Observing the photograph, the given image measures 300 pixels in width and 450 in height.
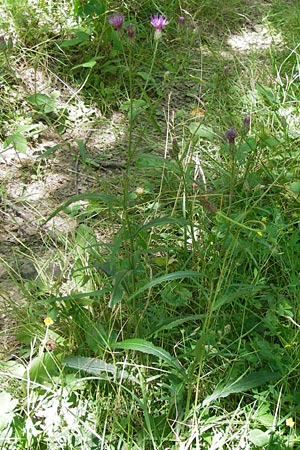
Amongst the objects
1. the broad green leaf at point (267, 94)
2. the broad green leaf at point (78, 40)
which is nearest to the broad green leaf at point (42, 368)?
the broad green leaf at point (267, 94)

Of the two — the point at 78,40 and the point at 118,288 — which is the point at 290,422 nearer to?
the point at 118,288

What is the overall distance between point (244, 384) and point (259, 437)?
0.14m

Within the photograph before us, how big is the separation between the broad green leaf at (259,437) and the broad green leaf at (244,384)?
4.4 inches

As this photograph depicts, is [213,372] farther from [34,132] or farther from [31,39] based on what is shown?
[31,39]

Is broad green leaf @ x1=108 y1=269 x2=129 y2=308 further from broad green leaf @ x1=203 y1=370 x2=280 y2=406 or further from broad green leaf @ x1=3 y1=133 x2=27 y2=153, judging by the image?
broad green leaf @ x1=3 y1=133 x2=27 y2=153

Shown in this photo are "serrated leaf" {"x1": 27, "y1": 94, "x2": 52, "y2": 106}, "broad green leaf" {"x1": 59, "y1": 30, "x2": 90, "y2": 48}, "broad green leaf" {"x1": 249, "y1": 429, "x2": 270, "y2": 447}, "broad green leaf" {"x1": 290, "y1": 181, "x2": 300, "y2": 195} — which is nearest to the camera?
"broad green leaf" {"x1": 249, "y1": 429, "x2": 270, "y2": 447}

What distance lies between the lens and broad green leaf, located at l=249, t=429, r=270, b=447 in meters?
1.72

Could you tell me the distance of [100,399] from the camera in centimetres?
180

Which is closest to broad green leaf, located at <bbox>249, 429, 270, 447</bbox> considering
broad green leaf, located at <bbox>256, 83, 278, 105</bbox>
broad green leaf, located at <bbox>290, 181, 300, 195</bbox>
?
broad green leaf, located at <bbox>290, 181, 300, 195</bbox>

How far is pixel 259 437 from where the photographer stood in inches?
68.2

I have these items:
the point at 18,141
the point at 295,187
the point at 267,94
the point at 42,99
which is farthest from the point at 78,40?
the point at 295,187

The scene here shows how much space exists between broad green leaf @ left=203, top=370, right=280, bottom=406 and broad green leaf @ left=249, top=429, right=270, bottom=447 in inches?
4.4

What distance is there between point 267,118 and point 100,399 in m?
1.59

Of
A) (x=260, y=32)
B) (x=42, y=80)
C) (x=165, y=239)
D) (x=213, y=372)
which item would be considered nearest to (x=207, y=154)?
(x=165, y=239)
